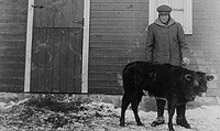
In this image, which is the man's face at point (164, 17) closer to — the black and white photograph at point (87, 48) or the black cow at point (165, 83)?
the black cow at point (165, 83)

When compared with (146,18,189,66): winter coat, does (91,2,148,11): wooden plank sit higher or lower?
higher

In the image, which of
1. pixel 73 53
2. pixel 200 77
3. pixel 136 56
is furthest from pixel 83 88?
pixel 200 77

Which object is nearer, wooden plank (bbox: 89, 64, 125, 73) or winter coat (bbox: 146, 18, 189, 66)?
winter coat (bbox: 146, 18, 189, 66)

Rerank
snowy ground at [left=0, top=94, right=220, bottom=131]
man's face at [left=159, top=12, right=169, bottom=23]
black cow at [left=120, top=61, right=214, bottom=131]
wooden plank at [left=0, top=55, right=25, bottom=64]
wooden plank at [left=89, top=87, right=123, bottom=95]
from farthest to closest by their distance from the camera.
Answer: wooden plank at [left=0, top=55, right=25, bottom=64] < wooden plank at [left=89, top=87, right=123, bottom=95] < man's face at [left=159, top=12, right=169, bottom=23] < snowy ground at [left=0, top=94, right=220, bottom=131] < black cow at [left=120, top=61, right=214, bottom=131]

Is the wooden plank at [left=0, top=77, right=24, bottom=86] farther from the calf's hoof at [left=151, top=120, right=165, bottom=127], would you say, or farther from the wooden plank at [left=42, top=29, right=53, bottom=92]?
the calf's hoof at [left=151, top=120, right=165, bottom=127]

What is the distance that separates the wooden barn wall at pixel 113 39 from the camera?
24.3ft

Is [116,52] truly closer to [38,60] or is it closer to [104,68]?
[104,68]

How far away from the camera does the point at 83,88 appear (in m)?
7.38

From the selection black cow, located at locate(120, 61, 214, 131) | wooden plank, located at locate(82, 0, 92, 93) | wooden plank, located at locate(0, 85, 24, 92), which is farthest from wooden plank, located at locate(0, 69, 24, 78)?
black cow, located at locate(120, 61, 214, 131)

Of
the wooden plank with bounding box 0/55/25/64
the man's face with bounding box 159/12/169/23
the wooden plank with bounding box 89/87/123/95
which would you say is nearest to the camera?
the man's face with bounding box 159/12/169/23

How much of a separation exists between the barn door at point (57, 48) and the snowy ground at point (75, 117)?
0.50 metres

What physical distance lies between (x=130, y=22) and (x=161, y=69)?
86.3 inches

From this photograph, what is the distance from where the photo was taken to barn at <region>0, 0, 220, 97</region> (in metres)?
7.40

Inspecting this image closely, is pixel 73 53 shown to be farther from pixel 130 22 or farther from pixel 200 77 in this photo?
pixel 200 77
